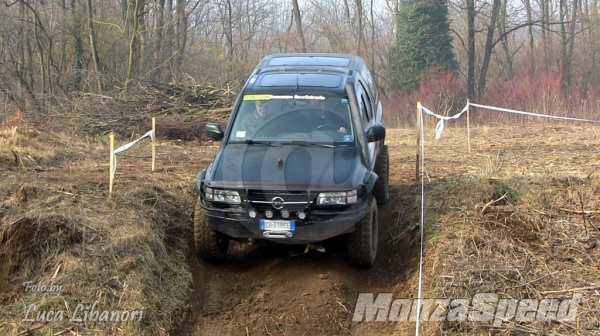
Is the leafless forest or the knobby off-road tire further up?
the leafless forest

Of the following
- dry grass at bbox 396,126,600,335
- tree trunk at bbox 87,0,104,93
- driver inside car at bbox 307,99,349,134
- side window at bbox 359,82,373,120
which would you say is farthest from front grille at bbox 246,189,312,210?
tree trunk at bbox 87,0,104,93

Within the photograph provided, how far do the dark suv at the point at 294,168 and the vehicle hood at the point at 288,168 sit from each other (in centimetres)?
1

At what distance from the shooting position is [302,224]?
643cm

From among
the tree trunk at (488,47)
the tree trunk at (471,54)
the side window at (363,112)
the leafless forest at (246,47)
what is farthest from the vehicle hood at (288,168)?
the tree trunk at (488,47)

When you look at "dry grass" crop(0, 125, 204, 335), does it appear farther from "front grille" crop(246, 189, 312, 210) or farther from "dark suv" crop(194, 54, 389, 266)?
"front grille" crop(246, 189, 312, 210)

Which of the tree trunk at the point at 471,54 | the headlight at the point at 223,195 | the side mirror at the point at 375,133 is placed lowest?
the headlight at the point at 223,195

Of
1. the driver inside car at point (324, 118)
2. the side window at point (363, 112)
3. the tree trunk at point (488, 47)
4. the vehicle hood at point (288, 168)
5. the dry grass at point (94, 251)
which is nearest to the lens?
the dry grass at point (94, 251)

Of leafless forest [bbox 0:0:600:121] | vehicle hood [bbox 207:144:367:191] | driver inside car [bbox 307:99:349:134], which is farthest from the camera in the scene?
leafless forest [bbox 0:0:600:121]

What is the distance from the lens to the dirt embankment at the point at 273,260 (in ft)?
19.0

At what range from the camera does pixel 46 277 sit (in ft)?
19.5

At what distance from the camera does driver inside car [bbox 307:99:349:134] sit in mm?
7422

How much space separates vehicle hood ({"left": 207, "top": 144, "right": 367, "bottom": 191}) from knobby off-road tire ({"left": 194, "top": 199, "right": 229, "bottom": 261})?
1.73 ft

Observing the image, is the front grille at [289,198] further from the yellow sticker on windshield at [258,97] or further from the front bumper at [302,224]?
the yellow sticker on windshield at [258,97]

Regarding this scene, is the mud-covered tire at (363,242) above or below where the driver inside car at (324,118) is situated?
below
